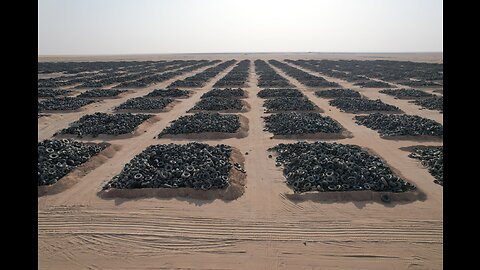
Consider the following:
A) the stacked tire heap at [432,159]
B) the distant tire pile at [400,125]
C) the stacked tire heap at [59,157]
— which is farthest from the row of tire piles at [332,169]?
the stacked tire heap at [59,157]

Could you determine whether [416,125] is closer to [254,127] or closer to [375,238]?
[254,127]

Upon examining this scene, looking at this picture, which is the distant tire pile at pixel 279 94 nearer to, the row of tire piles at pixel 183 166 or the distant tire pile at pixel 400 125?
the distant tire pile at pixel 400 125

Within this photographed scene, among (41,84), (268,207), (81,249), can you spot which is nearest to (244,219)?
(268,207)

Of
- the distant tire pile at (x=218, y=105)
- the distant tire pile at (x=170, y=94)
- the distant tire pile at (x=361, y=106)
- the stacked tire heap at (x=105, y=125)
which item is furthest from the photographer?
the distant tire pile at (x=170, y=94)

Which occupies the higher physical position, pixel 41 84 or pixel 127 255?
pixel 41 84

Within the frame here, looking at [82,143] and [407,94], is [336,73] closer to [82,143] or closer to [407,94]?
[407,94]
